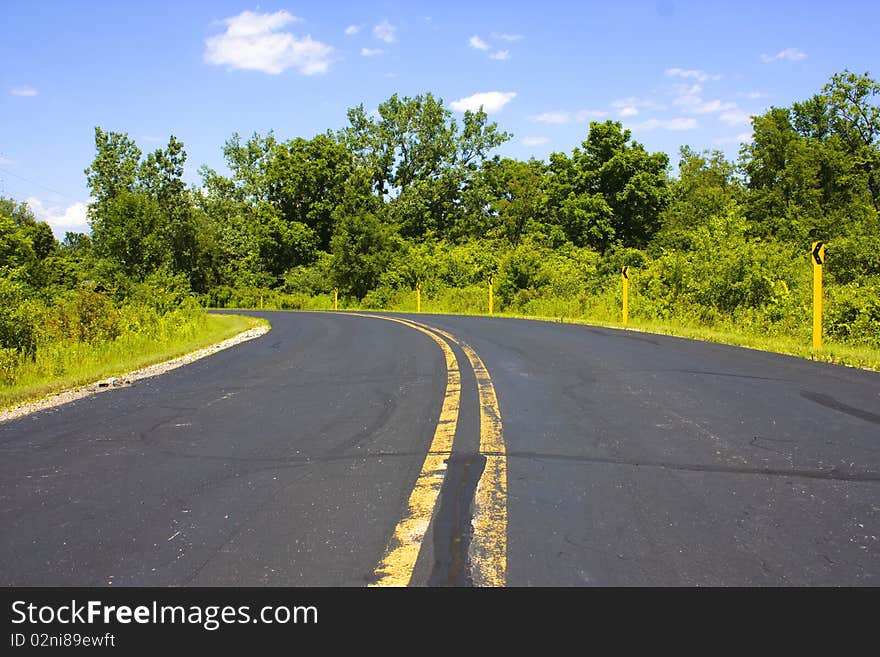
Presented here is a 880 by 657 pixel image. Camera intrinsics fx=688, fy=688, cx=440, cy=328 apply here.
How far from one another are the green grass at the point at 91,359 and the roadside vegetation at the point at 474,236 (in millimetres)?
268

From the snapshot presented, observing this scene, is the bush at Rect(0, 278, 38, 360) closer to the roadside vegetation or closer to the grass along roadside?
the roadside vegetation

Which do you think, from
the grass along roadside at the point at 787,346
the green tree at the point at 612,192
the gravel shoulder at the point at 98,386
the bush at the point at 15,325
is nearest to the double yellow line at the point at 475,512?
the gravel shoulder at the point at 98,386

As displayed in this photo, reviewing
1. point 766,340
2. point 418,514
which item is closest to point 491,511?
point 418,514

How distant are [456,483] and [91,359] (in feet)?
34.9

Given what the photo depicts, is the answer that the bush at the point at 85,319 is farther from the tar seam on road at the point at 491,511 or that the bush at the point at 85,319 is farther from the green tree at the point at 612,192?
the green tree at the point at 612,192

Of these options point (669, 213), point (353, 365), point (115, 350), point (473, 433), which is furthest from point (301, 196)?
point (473, 433)

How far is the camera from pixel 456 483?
177 inches

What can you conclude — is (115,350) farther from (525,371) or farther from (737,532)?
(737,532)

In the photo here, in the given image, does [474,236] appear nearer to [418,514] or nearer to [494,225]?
[494,225]

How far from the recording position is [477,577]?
3.07 meters

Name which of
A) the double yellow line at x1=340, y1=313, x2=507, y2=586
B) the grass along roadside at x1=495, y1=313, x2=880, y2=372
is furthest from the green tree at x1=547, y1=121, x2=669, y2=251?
the double yellow line at x1=340, y1=313, x2=507, y2=586

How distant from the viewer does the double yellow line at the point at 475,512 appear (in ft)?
10.3

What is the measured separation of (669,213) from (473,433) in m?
47.1
